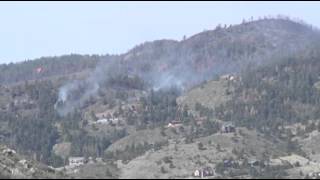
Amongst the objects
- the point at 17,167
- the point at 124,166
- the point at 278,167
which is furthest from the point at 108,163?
the point at 17,167

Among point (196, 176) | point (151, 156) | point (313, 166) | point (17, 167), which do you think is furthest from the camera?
point (151, 156)

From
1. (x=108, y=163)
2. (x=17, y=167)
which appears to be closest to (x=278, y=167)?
(x=108, y=163)

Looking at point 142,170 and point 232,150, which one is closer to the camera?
point 142,170

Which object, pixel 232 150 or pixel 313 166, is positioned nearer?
pixel 313 166

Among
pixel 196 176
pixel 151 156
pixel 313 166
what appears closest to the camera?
pixel 196 176

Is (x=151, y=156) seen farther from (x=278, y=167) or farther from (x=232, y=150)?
(x=278, y=167)

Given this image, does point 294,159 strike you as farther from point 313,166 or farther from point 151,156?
point 151,156

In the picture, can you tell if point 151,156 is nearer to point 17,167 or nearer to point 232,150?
point 232,150

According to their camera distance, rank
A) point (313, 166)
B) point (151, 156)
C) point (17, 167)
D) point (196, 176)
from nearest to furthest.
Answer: point (17, 167) < point (196, 176) < point (313, 166) < point (151, 156)
